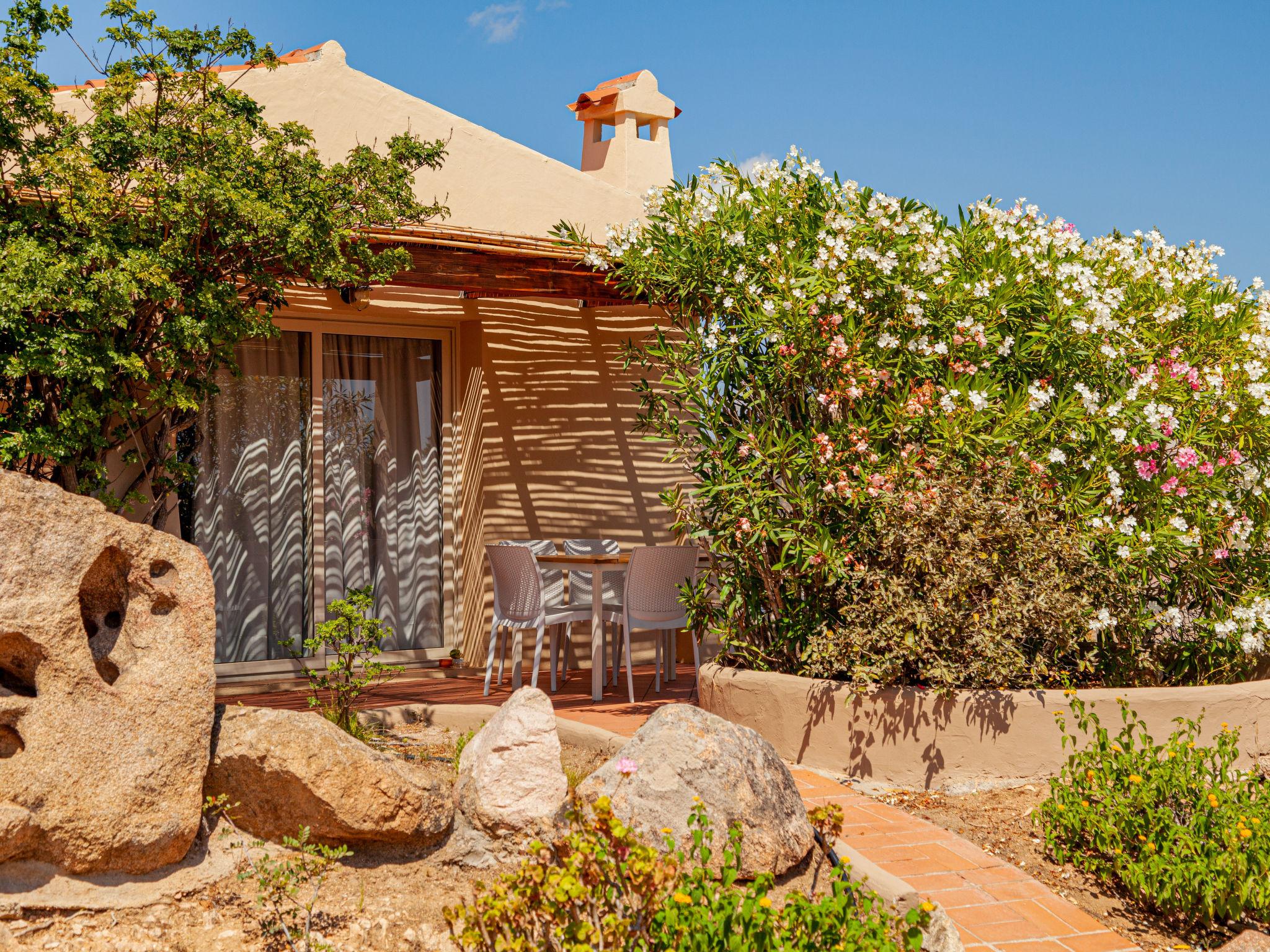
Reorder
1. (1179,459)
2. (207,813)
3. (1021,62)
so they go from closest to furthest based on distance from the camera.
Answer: (207,813)
(1179,459)
(1021,62)

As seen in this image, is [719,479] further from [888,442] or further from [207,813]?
[207,813]

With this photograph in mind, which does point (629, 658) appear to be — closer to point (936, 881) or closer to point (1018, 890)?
point (936, 881)

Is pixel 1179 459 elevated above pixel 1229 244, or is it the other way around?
pixel 1229 244

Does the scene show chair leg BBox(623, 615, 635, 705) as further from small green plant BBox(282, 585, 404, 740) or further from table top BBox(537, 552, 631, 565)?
small green plant BBox(282, 585, 404, 740)

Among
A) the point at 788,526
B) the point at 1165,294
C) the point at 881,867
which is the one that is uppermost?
the point at 1165,294

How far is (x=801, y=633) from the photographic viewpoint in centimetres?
551

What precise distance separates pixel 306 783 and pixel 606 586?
4.53 metres

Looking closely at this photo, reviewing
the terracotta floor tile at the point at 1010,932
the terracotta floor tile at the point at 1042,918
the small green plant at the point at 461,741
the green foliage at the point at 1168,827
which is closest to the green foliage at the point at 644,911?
the terracotta floor tile at the point at 1010,932

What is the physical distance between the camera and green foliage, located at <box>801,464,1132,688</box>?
4.87m

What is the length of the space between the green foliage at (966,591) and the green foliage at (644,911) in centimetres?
229

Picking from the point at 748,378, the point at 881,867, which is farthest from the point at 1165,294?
the point at 881,867

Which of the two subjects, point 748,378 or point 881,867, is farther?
point 748,378

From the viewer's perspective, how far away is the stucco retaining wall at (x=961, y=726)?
4703mm

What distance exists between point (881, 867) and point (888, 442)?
8.05ft
